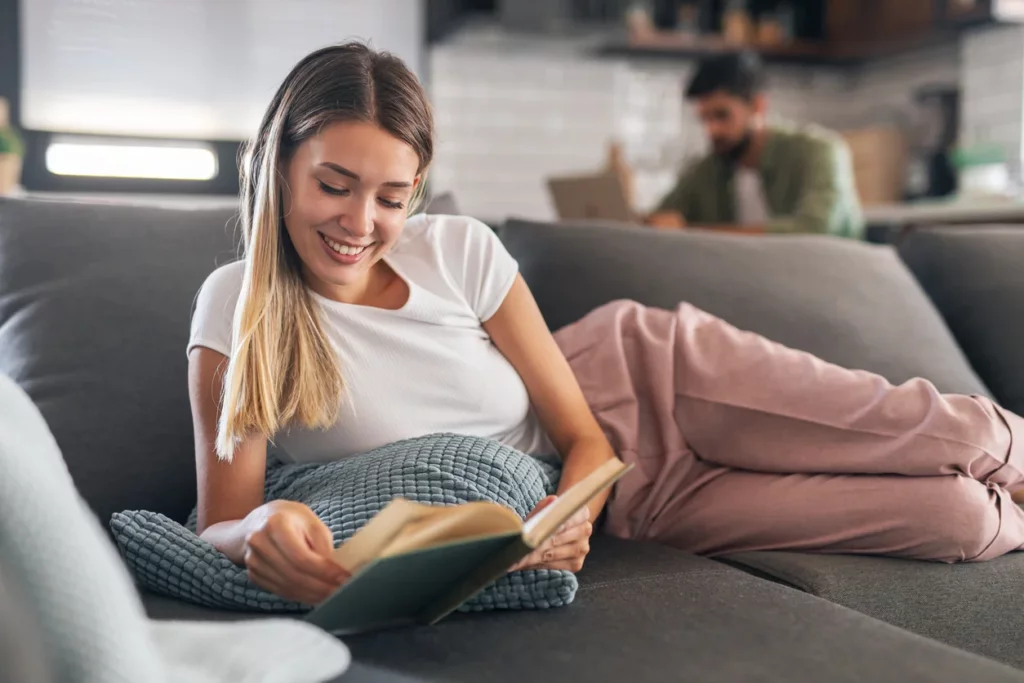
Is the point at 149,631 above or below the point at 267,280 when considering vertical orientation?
below

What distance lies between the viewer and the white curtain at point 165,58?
4.04 metres

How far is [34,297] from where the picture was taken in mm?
1558

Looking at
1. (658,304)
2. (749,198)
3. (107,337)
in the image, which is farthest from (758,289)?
(749,198)

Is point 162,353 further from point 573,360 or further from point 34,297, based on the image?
point 573,360

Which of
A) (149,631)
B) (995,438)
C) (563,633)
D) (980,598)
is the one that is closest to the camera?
(149,631)

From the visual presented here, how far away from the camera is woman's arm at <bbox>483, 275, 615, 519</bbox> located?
1.46 m

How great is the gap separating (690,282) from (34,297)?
3.29ft

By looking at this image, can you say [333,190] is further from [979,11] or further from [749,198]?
[979,11]

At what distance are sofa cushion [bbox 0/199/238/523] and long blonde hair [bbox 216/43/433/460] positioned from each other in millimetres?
Result: 268

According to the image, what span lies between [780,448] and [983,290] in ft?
2.54

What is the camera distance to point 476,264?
4.87ft

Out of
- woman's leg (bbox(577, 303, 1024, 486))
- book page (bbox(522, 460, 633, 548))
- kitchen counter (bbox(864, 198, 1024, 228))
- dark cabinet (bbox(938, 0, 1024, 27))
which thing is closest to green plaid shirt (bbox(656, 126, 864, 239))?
kitchen counter (bbox(864, 198, 1024, 228))

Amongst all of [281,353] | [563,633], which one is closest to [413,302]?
[281,353]

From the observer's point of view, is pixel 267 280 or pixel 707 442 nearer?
pixel 267 280
